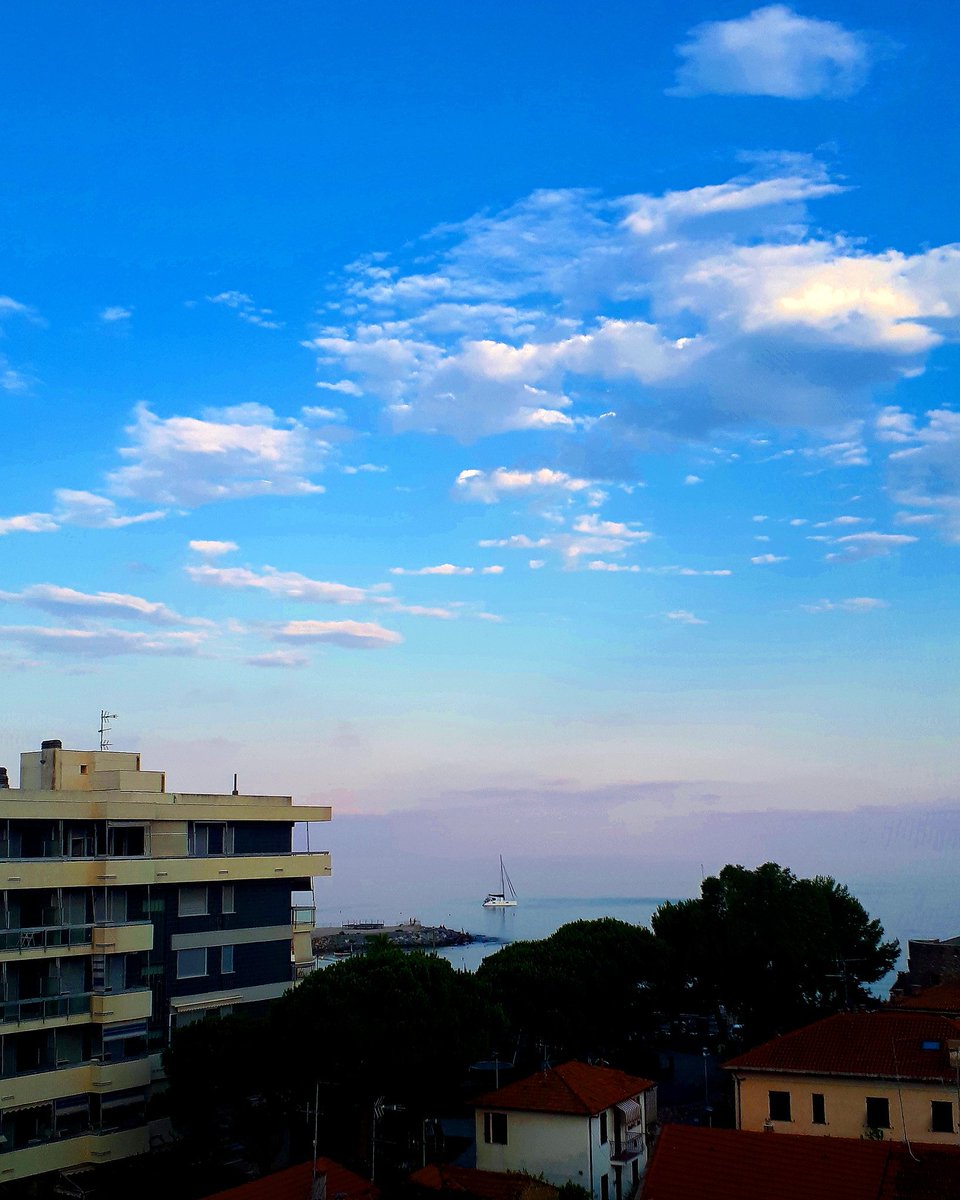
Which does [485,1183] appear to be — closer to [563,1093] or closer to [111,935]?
[563,1093]

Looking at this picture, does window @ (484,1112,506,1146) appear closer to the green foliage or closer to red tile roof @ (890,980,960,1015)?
the green foliage

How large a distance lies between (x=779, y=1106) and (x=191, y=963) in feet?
64.6

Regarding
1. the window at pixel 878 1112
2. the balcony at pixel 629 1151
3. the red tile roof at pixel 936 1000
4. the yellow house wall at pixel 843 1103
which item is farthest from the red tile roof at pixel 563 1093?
the red tile roof at pixel 936 1000

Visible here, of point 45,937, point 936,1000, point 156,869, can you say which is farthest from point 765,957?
point 45,937

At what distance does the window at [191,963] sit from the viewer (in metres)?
39.0

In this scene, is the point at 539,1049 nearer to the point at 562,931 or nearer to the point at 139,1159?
the point at 562,931

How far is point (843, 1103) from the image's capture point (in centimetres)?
3391

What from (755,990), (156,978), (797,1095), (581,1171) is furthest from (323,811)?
(755,990)

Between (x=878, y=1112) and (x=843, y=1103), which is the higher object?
(x=843, y=1103)

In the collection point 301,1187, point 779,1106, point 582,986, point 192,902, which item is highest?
point 192,902

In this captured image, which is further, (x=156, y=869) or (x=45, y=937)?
(x=156, y=869)

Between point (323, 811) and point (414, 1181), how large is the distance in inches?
700

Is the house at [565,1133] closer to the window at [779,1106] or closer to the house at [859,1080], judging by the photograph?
the house at [859,1080]

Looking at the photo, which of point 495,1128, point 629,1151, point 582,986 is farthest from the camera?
point 582,986
